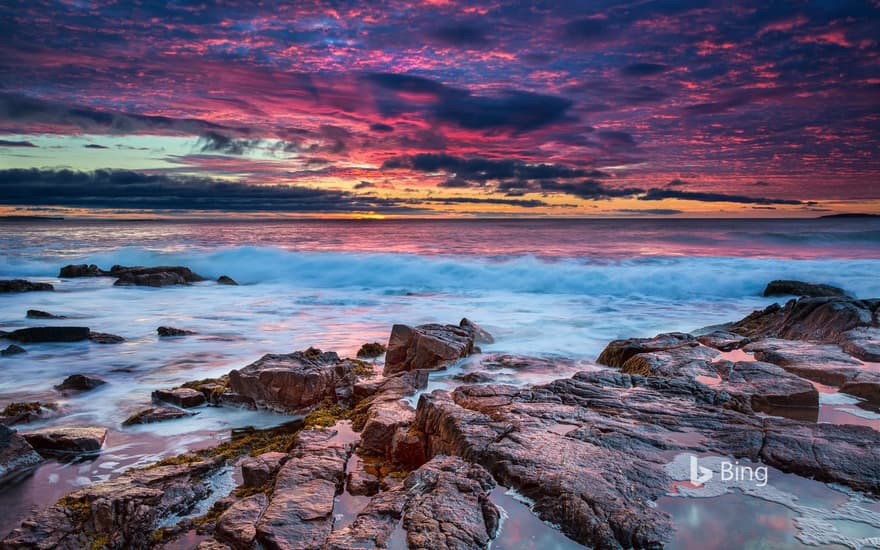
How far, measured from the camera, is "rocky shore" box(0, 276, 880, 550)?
3.96 m

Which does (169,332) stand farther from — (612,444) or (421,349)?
(612,444)

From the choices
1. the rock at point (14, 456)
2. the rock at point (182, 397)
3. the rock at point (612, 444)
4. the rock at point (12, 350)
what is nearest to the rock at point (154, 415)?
the rock at point (182, 397)

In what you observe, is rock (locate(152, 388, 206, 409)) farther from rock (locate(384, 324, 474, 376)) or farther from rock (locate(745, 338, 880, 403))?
rock (locate(745, 338, 880, 403))

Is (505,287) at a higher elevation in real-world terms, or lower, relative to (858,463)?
lower

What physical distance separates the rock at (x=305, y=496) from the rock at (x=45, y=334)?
31.3 feet

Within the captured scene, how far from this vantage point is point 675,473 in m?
4.55

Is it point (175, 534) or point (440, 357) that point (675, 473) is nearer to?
point (175, 534)

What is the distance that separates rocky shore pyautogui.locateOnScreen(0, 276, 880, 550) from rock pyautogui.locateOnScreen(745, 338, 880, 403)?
0.10 feet

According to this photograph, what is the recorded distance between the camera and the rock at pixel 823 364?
6.68 metres

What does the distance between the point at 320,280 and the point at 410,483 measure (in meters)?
25.4

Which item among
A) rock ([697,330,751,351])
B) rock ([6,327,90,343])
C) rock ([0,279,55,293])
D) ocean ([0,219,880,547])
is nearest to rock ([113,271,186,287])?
ocean ([0,219,880,547])

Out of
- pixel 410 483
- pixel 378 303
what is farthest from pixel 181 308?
pixel 410 483

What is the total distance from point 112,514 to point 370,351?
7.02m

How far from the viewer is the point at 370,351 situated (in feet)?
36.9
